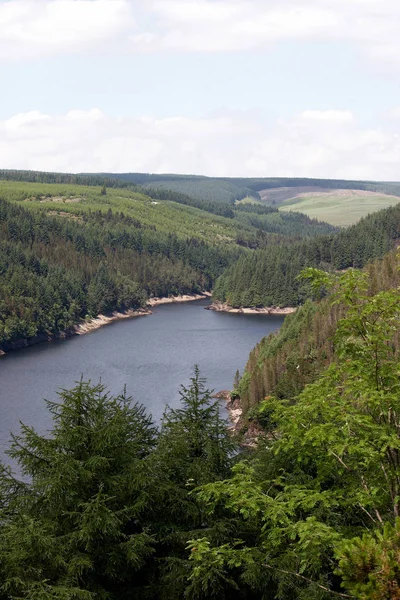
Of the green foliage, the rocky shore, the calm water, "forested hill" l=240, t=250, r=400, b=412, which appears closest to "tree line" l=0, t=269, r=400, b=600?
the green foliage

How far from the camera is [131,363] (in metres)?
133

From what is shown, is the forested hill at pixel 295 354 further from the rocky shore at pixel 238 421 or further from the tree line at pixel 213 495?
the tree line at pixel 213 495

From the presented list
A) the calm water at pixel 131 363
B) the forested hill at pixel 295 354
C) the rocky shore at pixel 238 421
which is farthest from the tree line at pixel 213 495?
the calm water at pixel 131 363

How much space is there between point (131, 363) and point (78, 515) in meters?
110

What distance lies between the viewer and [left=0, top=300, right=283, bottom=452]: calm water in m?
103

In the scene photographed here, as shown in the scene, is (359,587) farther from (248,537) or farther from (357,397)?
(248,537)

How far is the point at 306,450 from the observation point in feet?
59.6

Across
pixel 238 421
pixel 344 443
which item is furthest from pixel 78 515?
pixel 238 421

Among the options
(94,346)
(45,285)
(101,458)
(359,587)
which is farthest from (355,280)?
(45,285)

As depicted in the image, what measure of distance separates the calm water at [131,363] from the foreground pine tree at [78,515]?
2172 inches

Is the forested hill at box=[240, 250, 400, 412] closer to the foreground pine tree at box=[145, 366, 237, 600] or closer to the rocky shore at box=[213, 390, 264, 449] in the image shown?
the rocky shore at box=[213, 390, 264, 449]

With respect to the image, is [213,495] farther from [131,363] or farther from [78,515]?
[131,363]

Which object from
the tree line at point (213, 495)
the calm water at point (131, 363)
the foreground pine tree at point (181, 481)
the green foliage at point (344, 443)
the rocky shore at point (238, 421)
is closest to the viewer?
the green foliage at point (344, 443)

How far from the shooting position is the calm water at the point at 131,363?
103375mm
